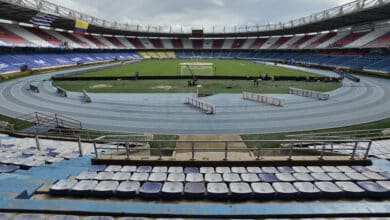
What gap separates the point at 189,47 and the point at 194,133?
286 feet

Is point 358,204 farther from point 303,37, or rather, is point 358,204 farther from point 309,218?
point 303,37

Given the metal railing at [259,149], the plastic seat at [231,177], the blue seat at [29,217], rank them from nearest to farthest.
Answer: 1. the blue seat at [29,217]
2. the plastic seat at [231,177]
3. the metal railing at [259,149]

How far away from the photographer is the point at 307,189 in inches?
209

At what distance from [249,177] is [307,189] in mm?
1389

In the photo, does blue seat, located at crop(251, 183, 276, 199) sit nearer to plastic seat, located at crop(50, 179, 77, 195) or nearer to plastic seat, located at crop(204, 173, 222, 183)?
plastic seat, located at crop(204, 173, 222, 183)

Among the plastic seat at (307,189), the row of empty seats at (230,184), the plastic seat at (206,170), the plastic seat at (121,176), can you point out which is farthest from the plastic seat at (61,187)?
the plastic seat at (307,189)

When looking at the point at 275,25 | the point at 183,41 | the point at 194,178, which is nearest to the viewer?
the point at 194,178

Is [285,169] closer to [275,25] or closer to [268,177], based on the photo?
[268,177]

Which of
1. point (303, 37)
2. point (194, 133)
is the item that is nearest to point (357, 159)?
point (194, 133)

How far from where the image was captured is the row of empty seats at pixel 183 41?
48.1 m

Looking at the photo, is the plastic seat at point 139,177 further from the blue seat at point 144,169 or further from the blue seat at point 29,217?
the blue seat at point 29,217

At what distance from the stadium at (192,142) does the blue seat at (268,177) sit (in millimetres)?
35

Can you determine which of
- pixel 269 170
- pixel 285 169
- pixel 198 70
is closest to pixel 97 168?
pixel 269 170

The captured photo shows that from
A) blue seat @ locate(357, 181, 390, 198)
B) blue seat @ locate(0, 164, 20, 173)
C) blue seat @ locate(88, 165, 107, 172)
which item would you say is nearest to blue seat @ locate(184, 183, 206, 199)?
blue seat @ locate(88, 165, 107, 172)
